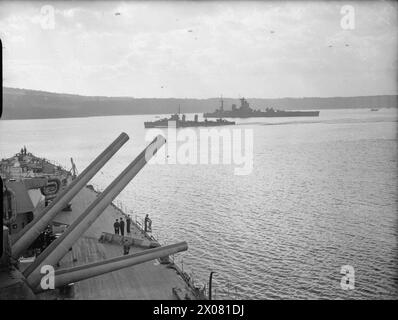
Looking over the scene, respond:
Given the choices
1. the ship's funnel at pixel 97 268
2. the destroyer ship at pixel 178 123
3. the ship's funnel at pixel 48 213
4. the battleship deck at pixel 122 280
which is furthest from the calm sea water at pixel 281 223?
the destroyer ship at pixel 178 123

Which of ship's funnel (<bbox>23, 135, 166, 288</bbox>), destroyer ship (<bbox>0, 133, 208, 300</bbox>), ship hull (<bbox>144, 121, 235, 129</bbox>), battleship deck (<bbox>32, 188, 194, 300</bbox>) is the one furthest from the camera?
ship hull (<bbox>144, 121, 235, 129</bbox>)

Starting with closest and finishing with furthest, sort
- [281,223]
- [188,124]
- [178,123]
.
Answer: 1. [281,223]
2. [178,123]
3. [188,124]

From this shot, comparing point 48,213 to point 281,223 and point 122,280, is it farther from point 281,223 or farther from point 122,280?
point 281,223

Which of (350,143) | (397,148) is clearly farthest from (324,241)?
(350,143)

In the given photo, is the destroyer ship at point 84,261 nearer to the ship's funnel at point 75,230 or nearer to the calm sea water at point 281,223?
the ship's funnel at point 75,230

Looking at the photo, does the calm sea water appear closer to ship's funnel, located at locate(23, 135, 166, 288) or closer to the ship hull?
ship's funnel, located at locate(23, 135, 166, 288)

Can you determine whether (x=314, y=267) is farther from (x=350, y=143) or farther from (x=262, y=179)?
(x=350, y=143)

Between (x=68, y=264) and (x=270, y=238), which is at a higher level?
(x=68, y=264)

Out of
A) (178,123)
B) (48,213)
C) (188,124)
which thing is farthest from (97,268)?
(188,124)

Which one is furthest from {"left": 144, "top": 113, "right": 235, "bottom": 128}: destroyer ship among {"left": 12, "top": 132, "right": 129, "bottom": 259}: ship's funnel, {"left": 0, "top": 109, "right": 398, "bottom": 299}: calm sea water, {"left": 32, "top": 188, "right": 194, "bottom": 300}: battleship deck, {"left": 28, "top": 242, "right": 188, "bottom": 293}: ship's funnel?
{"left": 28, "top": 242, "right": 188, "bottom": 293}: ship's funnel
